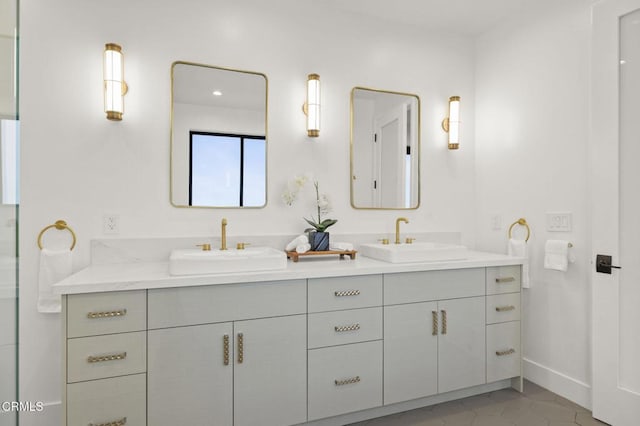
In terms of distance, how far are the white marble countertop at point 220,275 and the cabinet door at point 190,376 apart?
22cm

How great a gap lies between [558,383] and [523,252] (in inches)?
33.3

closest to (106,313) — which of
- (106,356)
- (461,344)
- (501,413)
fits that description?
(106,356)

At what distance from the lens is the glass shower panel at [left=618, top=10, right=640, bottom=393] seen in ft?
6.23

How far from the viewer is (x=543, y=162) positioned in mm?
2477

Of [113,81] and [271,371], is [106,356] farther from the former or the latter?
[113,81]

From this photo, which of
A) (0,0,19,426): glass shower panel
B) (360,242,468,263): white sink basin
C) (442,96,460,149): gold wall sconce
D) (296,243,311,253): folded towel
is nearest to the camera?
(0,0,19,426): glass shower panel

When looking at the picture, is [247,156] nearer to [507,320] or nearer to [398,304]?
[398,304]

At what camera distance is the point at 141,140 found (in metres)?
2.14

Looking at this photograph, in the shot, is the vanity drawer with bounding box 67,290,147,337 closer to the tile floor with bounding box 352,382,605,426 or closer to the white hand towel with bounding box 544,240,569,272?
the tile floor with bounding box 352,382,605,426

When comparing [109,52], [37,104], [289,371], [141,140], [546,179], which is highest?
[109,52]

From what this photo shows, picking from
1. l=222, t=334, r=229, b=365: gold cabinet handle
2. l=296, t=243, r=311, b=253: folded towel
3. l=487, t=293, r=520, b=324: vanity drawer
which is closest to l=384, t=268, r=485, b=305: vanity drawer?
l=487, t=293, r=520, b=324: vanity drawer

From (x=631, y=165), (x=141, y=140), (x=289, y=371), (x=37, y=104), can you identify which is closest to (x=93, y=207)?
(x=141, y=140)

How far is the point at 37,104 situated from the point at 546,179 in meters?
3.06

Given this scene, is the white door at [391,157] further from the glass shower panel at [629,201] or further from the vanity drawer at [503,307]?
the glass shower panel at [629,201]
